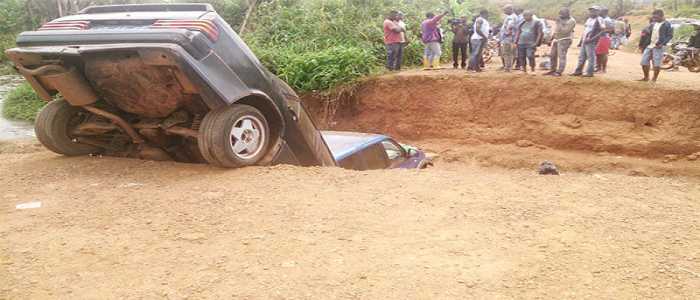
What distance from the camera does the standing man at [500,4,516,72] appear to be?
11367 millimetres

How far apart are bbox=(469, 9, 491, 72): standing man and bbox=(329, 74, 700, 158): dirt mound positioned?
1.86 ft

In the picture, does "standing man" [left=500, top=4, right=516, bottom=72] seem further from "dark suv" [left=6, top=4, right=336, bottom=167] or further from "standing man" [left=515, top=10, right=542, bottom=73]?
"dark suv" [left=6, top=4, right=336, bottom=167]

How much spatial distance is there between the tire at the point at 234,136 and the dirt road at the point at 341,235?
0.18 metres

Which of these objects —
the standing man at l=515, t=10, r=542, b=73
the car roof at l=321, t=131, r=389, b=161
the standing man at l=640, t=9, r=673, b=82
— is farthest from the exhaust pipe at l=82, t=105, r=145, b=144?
the standing man at l=640, t=9, r=673, b=82

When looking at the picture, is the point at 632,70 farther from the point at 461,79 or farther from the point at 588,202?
the point at 588,202

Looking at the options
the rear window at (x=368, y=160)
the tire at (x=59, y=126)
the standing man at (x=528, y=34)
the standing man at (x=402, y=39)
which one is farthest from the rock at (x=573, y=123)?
the tire at (x=59, y=126)

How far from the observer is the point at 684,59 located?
14.3 m

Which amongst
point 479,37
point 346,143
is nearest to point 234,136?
point 346,143

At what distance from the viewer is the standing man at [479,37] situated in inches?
452

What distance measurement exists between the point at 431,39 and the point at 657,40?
14.7 ft

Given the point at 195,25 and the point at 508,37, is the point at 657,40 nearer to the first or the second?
the point at 508,37

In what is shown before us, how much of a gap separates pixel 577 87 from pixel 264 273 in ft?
30.5

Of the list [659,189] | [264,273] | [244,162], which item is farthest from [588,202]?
[244,162]

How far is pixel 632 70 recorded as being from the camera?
1259 centimetres
